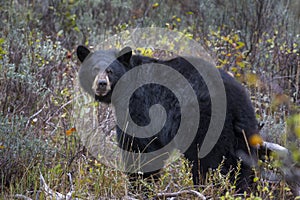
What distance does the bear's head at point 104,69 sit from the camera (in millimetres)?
4711

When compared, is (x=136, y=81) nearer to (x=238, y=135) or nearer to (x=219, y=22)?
(x=238, y=135)

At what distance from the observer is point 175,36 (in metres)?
7.92

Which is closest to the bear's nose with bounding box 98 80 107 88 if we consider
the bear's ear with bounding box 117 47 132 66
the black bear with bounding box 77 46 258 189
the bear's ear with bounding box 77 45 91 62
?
the black bear with bounding box 77 46 258 189

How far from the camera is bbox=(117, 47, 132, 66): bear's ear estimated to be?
473 centimetres

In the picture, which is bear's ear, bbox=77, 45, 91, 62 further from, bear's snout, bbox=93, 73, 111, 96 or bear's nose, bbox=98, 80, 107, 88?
bear's nose, bbox=98, 80, 107, 88

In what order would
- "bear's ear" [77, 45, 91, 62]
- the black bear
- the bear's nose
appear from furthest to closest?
"bear's ear" [77, 45, 91, 62], the bear's nose, the black bear

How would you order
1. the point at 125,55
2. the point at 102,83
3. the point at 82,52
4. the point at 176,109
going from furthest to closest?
the point at 82,52 < the point at 125,55 < the point at 102,83 < the point at 176,109

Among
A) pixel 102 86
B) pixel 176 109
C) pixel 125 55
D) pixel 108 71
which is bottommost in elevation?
pixel 176 109

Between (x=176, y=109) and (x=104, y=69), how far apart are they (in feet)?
2.64

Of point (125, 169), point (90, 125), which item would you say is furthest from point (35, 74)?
point (125, 169)

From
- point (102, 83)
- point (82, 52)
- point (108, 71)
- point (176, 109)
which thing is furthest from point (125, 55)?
point (176, 109)

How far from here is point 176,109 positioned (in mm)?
4402

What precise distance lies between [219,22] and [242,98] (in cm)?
530

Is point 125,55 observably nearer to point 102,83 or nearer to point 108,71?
point 108,71
